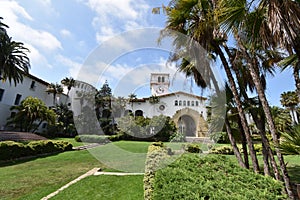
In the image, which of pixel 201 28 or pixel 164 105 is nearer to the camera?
pixel 201 28

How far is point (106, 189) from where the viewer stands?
5449mm

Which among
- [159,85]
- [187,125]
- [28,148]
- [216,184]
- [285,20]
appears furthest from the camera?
[187,125]

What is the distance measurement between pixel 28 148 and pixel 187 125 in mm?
26102

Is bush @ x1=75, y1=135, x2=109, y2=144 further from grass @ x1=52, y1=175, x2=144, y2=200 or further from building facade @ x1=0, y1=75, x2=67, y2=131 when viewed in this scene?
grass @ x1=52, y1=175, x2=144, y2=200

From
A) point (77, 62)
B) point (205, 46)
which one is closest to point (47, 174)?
point (77, 62)

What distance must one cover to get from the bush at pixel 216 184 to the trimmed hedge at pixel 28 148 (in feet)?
37.0

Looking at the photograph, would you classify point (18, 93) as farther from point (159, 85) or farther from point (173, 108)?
point (173, 108)

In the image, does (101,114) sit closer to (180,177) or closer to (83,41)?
(83,41)

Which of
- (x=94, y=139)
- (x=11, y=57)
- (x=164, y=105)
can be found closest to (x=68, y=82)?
(x=11, y=57)

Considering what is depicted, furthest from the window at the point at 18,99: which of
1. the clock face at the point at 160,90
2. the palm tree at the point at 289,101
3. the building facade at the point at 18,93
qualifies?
the palm tree at the point at 289,101

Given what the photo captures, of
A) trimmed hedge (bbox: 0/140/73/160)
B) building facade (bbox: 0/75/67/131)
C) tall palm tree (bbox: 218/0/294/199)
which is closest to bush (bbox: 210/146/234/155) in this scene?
tall palm tree (bbox: 218/0/294/199)

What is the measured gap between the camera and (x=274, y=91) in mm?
6133

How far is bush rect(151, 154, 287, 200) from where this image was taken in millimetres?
1967

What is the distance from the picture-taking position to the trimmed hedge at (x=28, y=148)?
1026 cm
